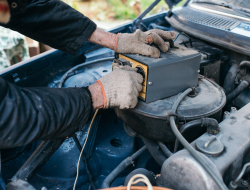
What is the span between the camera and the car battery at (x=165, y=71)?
953 millimetres

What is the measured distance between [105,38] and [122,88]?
476 mm

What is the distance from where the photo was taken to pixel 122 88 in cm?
94

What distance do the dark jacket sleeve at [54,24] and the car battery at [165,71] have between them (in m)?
0.35

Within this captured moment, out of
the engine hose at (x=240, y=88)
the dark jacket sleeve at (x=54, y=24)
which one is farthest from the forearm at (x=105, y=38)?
the engine hose at (x=240, y=88)

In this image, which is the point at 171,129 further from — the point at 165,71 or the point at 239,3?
the point at 239,3

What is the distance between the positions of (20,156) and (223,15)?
5.42ft

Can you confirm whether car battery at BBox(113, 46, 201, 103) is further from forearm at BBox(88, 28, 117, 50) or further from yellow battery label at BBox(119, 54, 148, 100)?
forearm at BBox(88, 28, 117, 50)

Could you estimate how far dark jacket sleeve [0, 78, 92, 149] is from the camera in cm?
70

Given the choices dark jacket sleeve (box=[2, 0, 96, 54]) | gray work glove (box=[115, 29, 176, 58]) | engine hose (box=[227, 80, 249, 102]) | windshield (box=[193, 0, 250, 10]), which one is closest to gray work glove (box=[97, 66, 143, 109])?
gray work glove (box=[115, 29, 176, 58])

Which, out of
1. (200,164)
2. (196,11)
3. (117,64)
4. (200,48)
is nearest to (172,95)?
(117,64)

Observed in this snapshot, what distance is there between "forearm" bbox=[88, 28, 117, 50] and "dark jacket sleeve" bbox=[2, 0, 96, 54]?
33mm

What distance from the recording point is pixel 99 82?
98cm

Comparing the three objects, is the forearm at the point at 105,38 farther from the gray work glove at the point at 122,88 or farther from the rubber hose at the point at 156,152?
the rubber hose at the point at 156,152

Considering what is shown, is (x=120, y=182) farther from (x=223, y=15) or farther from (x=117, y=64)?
(x=223, y=15)
